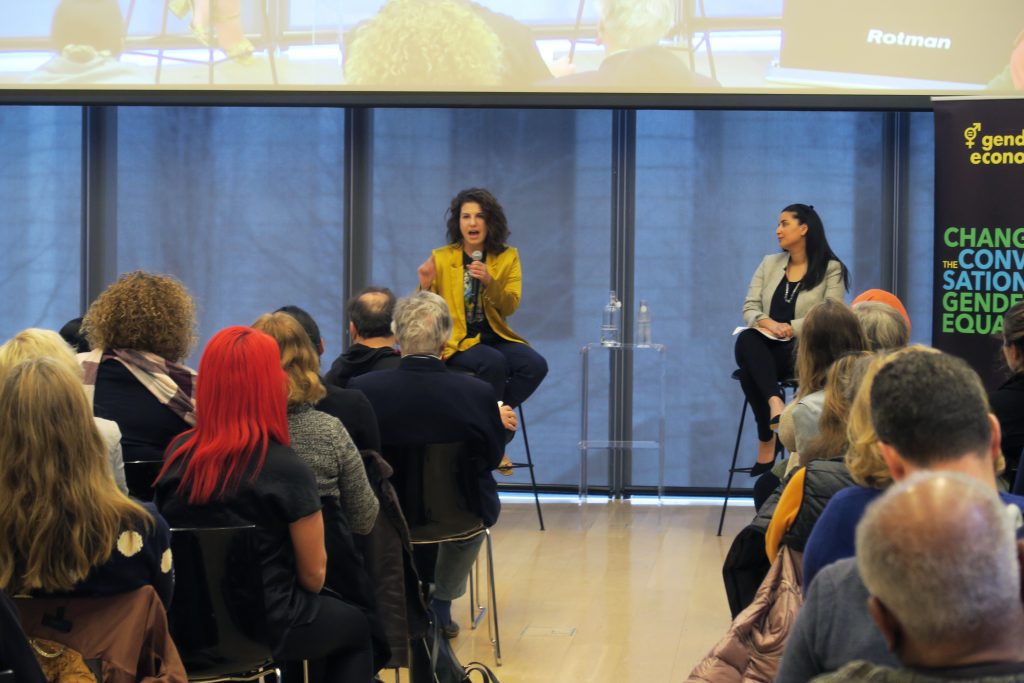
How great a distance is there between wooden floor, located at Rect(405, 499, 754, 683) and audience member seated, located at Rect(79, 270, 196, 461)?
1.36 meters

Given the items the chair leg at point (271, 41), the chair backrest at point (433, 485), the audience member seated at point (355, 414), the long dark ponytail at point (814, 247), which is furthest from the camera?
the chair leg at point (271, 41)

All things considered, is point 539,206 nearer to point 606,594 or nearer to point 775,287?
point 775,287

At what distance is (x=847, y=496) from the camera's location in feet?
6.56

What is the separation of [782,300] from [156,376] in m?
3.53

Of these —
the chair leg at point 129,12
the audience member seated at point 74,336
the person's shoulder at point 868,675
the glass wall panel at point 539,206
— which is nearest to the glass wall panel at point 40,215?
the chair leg at point 129,12

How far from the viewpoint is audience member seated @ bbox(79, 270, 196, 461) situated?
3.46 metres

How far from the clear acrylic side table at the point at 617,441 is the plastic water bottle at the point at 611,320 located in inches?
2.7

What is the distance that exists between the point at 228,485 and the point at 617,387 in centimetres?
481

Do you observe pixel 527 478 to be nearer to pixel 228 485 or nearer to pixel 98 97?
pixel 98 97

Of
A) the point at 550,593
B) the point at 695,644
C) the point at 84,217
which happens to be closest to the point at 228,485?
the point at 695,644

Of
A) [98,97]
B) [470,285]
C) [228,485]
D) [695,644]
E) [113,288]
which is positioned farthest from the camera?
[98,97]

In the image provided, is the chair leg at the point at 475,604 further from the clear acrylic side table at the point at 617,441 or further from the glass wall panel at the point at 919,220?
the glass wall panel at the point at 919,220

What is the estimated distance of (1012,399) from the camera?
3.56 m

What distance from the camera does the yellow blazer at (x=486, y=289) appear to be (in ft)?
19.5
